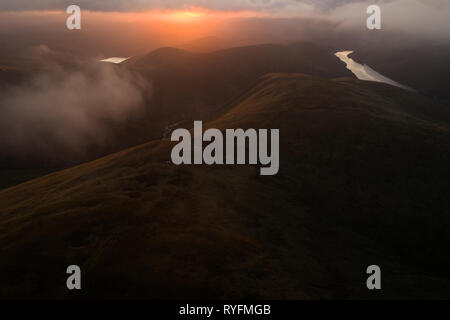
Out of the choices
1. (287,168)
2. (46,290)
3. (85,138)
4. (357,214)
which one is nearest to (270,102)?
(287,168)

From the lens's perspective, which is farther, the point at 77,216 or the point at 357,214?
the point at 357,214

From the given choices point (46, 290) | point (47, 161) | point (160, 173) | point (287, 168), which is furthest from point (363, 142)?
point (47, 161)

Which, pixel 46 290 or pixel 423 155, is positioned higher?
pixel 423 155

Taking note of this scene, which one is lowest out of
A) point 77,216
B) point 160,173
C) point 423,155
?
point 77,216
